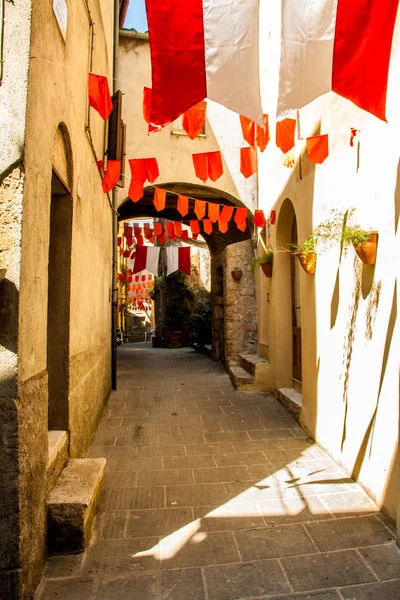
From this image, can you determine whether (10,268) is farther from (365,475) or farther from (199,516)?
(365,475)

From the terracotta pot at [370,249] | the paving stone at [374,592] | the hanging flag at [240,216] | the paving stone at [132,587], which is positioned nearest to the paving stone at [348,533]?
the paving stone at [374,592]

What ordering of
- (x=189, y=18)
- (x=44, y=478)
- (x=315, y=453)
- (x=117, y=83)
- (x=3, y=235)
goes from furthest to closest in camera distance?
(x=117, y=83) < (x=315, y=453) < (x=189, y=18) < (x=44, y=478) < (x=3, y=235)

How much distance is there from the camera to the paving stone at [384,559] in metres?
2.36

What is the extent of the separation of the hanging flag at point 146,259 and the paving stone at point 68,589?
1101cm

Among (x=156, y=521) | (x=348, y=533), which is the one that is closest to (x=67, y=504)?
(x=156, y=521)

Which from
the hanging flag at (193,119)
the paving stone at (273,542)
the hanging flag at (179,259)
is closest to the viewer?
the paving stone at (273,542)

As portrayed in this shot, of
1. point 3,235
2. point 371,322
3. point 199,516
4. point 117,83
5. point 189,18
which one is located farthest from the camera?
point 117,83

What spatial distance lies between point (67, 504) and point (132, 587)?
594 millimetres

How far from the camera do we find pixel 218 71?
113 inches

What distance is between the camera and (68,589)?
7.28ft

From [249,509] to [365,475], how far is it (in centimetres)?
98

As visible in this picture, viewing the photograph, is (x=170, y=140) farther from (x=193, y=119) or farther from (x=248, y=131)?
(x=248, y=131)

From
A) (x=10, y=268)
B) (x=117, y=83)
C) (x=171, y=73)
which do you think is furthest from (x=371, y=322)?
(x=117, y=83)

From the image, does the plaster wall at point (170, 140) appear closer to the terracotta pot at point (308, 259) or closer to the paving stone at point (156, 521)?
the terracotta pot at point (308, 259)
